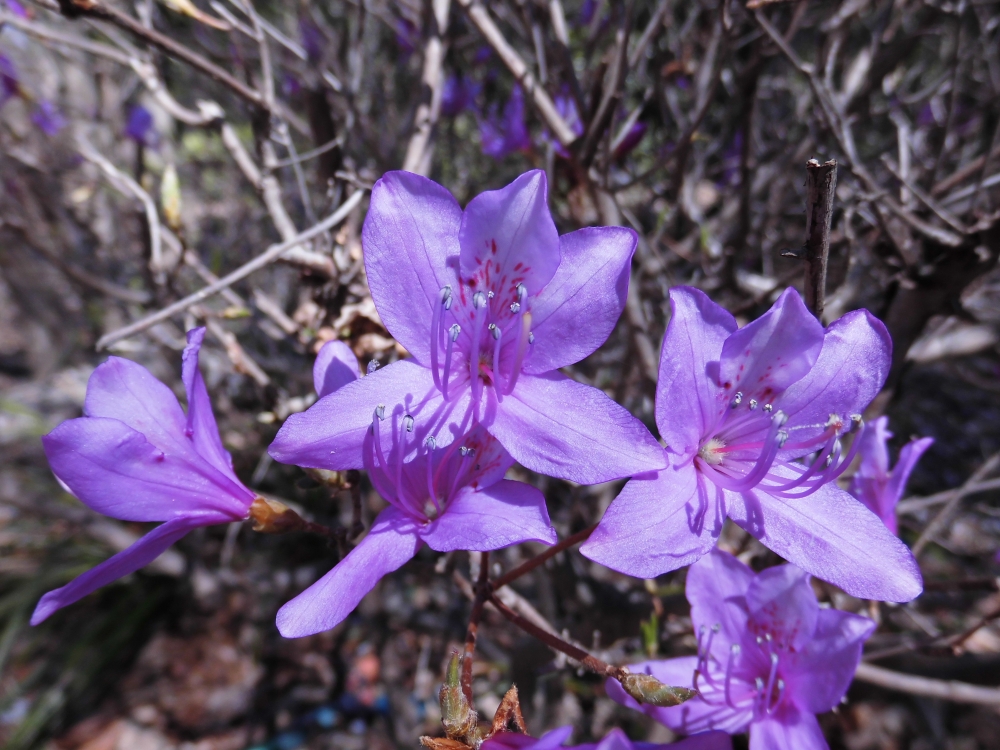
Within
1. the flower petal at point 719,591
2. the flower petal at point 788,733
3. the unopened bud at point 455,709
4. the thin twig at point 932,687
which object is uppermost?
the unopened bud at point 455,709

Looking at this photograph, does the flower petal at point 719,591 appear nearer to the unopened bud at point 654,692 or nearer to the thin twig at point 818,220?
the unopened bud at point 654,692

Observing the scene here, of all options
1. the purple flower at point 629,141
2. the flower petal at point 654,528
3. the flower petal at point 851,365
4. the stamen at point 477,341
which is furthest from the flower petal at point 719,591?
the purple flower at point 629,141

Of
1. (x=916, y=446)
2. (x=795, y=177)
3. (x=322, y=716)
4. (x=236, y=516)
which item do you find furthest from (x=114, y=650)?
(x=795, y=177)

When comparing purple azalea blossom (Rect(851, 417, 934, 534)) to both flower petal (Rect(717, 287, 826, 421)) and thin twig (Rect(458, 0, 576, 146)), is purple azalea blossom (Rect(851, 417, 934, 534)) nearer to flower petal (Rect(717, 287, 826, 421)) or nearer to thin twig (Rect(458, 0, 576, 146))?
flower petal (Rect(717, 287, 826, 421))

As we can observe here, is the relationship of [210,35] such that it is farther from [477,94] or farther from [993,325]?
[993,325]

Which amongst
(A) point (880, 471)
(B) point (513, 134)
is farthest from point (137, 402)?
(B) point (513, 134)

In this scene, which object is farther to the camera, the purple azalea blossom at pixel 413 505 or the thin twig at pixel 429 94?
the thin twig at pixel 429 94
